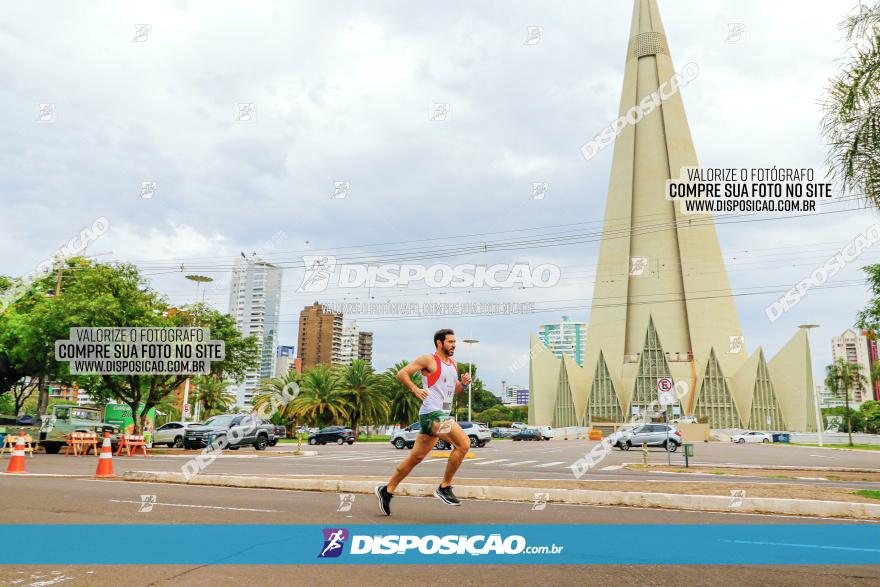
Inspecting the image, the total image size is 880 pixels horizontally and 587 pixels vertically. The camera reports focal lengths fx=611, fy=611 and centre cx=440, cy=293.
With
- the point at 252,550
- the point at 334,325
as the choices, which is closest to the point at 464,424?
the point at 252,550

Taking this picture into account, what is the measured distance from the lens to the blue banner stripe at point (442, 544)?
5125 mm

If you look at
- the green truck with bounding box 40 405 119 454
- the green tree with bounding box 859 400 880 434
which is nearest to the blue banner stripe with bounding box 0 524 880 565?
the green truck with bounding box 40 405 119 454

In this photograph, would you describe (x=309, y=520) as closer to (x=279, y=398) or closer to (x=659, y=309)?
(x=279, y=398)

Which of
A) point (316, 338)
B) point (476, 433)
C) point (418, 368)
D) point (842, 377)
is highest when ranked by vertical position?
point (316, 338)

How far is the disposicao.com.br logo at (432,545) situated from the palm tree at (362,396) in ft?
174

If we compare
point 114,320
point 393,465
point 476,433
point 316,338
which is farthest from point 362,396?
point 316,338

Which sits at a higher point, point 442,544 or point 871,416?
point 442,544

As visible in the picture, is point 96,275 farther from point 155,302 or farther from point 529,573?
point 529,573

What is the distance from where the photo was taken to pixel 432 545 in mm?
5617

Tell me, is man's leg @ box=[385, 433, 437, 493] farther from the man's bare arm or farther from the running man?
the man's bare arm

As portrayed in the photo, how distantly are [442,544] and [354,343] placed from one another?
182819 mm

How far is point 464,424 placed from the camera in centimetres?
3575

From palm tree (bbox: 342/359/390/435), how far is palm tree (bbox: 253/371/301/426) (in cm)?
574

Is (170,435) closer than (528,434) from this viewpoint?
Yes
